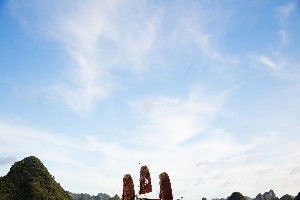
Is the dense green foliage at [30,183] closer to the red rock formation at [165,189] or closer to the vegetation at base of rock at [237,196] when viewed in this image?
the vegetation at base of rock at [237,196]

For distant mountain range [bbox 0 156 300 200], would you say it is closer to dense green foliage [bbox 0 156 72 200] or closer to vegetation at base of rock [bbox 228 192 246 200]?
dense green foliage [bbox 0 156 72 200]

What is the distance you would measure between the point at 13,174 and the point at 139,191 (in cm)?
5545

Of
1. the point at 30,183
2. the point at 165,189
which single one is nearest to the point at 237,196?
the point at 30,183

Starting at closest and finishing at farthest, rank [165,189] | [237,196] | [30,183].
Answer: [165,189] → [30,183] → [237,196]

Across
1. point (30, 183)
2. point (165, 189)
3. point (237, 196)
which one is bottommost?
point (165, 189)

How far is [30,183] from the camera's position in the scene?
51656mm

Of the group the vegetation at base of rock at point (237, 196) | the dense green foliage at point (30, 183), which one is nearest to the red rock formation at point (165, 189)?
the dense green foliage at point (30, 183)

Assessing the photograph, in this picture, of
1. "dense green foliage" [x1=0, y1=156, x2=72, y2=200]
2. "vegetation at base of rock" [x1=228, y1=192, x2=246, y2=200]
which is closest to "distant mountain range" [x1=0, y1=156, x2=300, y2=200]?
"dense green foliage" [x1=0, y1=156, x2=72, y2=200]

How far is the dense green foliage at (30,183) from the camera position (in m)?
49.4

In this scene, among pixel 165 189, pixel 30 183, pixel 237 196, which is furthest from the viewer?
pixel 237 196

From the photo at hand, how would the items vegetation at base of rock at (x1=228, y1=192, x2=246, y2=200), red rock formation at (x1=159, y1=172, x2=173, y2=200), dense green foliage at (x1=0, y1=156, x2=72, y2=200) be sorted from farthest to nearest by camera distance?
vegetation at base of rock at (x1=228, y1=192, x2=246, y2=200) < dense green foliage at (x1=0, y1=156, x2=72, y2=200) < red rock formation at (x1=159, y1=172, x2=173, y2=200)

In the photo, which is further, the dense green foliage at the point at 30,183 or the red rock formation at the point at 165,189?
the dense green foliage at the point at 30,183

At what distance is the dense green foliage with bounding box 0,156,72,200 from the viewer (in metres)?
49.4

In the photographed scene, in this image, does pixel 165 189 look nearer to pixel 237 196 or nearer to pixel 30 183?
pixel 30 183
